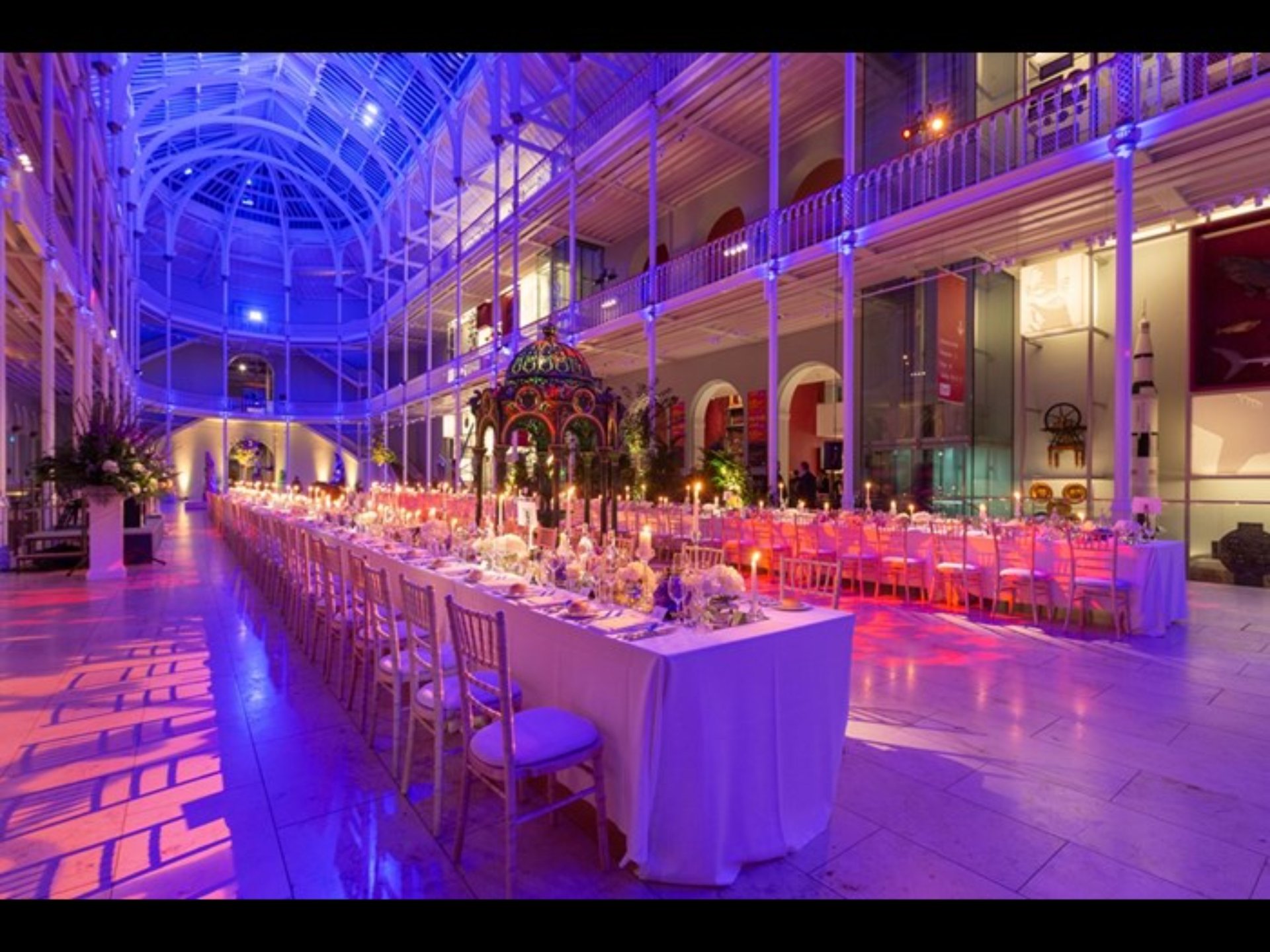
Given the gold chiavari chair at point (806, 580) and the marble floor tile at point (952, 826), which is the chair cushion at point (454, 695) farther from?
the marble floor tile at point (952, 826)

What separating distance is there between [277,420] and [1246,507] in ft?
105

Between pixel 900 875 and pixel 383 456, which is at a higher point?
pixel 383 456

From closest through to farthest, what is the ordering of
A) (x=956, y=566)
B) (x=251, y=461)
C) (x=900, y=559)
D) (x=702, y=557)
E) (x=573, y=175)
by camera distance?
(x=702, y=557), (x=956, y=566), (x=900, y=559), (x=573, y=175), (x=251, y=461)

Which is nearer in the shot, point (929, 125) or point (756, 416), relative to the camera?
point (929, 125)

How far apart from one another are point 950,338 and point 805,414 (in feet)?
23.0

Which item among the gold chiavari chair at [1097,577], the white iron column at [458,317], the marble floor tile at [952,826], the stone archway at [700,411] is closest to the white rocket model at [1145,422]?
the gold chiavari chair at [1097,577]

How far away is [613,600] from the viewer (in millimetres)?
3184

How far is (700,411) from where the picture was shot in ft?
56.1

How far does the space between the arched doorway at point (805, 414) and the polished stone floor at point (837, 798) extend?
31.5 feet

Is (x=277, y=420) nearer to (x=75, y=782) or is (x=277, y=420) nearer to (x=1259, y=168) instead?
(x=75, y=782)

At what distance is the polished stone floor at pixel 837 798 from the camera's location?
2236 mm

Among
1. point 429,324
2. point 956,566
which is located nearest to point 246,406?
point 429,324

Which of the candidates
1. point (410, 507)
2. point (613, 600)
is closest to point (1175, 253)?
point (613, 600)

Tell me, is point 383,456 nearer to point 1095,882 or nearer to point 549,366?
point 549,366
